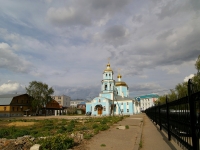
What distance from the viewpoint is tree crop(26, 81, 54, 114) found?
55688 millimetres

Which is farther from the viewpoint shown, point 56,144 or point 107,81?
point 107,81

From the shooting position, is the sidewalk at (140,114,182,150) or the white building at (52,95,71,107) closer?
the sidewalk at (140,114,182,150)

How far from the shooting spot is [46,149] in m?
6.27

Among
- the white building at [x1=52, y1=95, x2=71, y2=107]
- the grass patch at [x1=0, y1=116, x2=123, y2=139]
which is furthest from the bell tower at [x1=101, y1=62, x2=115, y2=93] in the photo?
the white building at [x1=52, y1=95, x2=71, y2=107]

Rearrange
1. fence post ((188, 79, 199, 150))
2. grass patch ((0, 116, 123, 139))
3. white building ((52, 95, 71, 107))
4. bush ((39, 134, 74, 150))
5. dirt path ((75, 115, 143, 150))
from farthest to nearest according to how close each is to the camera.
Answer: white building ((52, 95, 71, 107)), grass patch ((0, 116, 123, 139)), dirt path ((75, 115, 143, 150)), bush ((39, 134, 74, 150)), fence post ((188, 79, 199, 150))

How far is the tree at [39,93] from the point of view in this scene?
55.7m

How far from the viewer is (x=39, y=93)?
56.2 meters

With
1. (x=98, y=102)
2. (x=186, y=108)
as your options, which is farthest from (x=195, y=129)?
(x=98, y=102)

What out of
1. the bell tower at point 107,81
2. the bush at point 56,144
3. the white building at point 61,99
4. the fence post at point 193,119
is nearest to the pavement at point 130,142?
the bush at point 56,144

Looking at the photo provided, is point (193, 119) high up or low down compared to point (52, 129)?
up

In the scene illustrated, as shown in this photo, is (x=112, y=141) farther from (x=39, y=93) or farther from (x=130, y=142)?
(x=39, y=93)

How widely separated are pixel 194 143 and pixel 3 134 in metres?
11.3

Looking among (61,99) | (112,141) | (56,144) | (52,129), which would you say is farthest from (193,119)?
(61,99)

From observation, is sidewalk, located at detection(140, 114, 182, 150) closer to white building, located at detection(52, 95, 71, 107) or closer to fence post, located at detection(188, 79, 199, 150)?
fence post, located at detection(188, 79, 199, 150)
